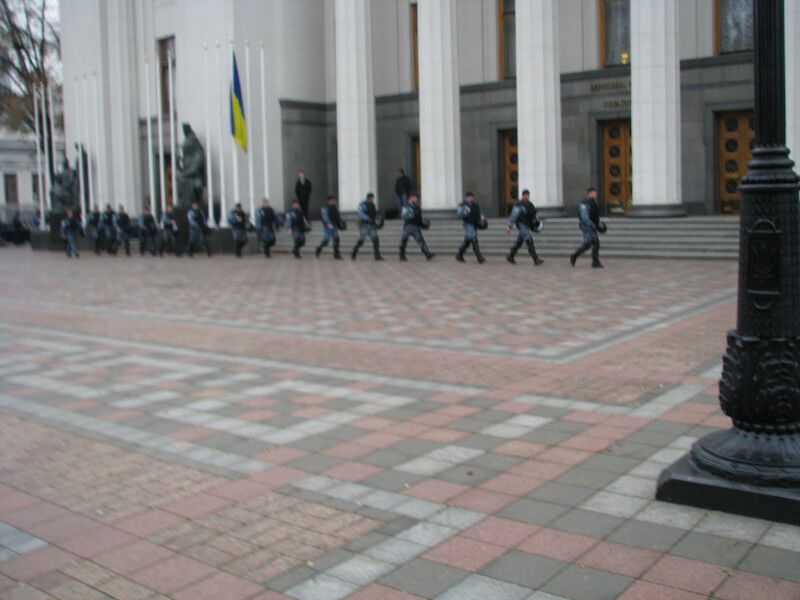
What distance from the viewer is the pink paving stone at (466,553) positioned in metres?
4.07

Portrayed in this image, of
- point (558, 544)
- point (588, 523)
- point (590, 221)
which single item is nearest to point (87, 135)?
point (590, 221)

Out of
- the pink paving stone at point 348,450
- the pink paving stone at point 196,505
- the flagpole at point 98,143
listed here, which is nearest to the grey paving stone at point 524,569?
the pink paving stone at point 196,505

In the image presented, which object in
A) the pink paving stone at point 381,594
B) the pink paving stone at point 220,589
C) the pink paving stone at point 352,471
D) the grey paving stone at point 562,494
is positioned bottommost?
the pink paving stone at point 220,589

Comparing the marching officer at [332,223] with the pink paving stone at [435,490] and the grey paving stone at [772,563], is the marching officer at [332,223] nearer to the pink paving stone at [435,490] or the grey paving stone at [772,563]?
the pink paving stone at [435,490]

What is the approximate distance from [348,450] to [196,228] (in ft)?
78.7

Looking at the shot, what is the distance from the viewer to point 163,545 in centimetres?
443

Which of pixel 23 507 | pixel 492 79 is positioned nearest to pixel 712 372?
pixel 23 507

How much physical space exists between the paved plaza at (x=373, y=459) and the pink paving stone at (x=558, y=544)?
0.01 meters

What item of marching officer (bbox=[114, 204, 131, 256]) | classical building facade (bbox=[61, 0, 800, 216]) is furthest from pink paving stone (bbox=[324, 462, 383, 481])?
marching officer (bbox=[114, 204, 131, 256])

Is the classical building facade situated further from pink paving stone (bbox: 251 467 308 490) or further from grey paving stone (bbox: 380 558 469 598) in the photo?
grey paving stone (bbox: 380 558 469 598)

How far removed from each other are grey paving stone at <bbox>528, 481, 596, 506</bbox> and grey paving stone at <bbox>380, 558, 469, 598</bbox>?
1018 mm

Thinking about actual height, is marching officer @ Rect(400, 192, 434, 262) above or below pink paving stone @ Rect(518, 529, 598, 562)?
above

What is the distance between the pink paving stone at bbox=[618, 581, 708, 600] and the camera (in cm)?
364

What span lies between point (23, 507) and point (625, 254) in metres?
18.1
